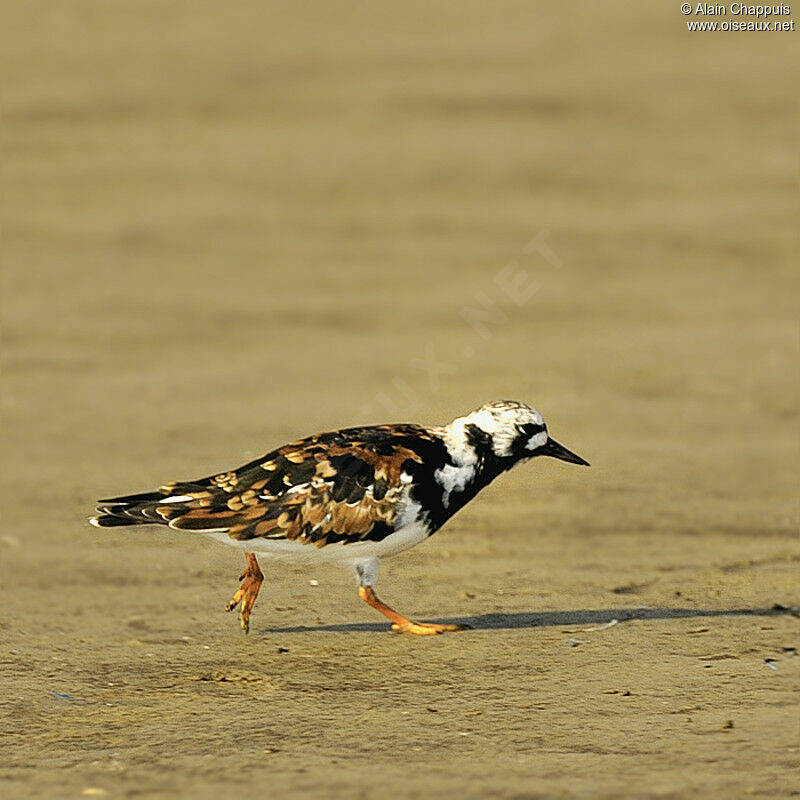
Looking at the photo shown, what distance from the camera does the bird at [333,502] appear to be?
7027mm

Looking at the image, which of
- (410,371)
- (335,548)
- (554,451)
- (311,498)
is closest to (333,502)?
(311,498)

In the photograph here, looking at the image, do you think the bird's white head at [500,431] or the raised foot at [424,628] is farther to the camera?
the bird's white head at [500,431]

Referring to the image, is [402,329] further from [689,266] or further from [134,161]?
[134,161]

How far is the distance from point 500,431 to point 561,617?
88cm

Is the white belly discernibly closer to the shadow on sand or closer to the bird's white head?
the shadow on sand

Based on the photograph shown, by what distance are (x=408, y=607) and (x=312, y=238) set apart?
8924mm

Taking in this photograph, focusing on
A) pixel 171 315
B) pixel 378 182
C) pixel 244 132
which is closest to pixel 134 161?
pixel 244 132

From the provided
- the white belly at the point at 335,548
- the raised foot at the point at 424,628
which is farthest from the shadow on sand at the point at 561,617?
the white belly at the point at 335,548

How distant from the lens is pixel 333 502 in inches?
277

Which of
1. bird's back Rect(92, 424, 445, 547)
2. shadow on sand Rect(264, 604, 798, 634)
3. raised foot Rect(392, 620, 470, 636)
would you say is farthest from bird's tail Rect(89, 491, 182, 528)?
raised foot Rect(392, 620, 470, 636)

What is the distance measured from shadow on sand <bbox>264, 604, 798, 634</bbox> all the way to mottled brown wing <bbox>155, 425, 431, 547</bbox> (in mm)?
528

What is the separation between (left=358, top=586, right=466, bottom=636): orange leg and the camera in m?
7.17

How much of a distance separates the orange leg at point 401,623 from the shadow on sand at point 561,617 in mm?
178

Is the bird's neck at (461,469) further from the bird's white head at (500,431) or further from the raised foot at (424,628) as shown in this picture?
the raised foot at (424,628)
